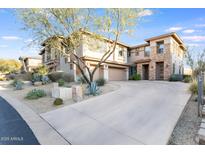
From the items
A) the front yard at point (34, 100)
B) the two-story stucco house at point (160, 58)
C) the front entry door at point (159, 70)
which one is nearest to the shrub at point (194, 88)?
the front yard at point (34, 100)

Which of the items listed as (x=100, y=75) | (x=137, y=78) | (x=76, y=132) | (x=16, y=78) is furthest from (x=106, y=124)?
(x=137, y=78)

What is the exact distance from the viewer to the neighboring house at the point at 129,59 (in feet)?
26.8

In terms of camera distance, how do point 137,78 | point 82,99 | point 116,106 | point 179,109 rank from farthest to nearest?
point 137,78 → point 82,99 → point 116,106 → point 179,109

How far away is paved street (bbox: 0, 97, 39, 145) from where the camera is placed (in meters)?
3.01

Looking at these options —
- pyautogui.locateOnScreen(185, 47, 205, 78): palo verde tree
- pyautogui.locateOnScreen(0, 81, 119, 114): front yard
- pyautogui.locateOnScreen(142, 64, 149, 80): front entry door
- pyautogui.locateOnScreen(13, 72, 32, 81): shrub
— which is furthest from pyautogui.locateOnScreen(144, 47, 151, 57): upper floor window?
pyautogui.locateOnScreen(13, 72, 32, 81): shrub

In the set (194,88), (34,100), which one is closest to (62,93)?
(34,100)

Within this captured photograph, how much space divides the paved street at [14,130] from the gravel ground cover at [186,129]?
114 inches

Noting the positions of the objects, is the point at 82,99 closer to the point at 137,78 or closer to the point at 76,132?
the point at 76,132

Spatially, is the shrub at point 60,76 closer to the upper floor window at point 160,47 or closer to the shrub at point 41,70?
the shrub at point 41,70

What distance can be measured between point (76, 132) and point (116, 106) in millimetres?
1847

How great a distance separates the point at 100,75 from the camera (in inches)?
475

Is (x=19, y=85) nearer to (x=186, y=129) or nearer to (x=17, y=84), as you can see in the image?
(x=17, y=84)
